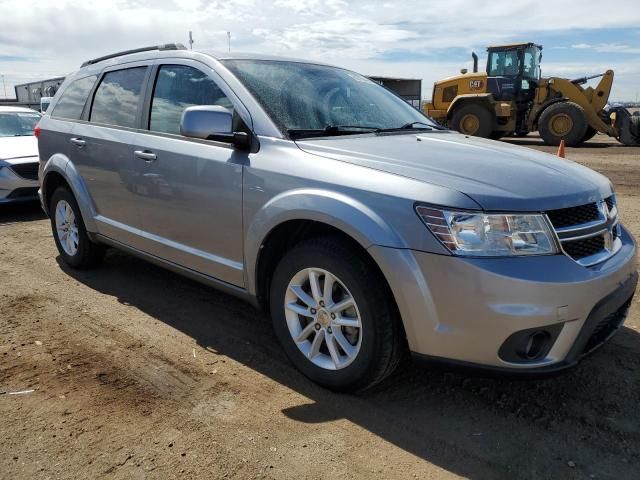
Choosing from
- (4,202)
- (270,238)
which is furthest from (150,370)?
(4,202)

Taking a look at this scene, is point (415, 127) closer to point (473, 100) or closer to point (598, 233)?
point (598, 233)

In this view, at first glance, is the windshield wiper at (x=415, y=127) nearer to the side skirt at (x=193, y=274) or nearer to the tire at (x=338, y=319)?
the tire at (x=338, y=319)

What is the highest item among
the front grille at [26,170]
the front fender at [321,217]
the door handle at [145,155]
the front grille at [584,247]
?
the door handle at [145,155]

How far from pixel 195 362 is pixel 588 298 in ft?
7.21

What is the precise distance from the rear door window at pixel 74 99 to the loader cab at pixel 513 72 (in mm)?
15193

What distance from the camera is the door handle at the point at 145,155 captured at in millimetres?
3743

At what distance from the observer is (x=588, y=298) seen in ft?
8.04

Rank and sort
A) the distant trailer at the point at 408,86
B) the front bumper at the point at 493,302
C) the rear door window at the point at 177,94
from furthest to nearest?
the distant trailer at the point at 408,86, the rear door window at the point at 177,94, the front bumper at the point at 493,302

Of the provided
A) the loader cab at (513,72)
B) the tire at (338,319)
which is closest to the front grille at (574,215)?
the tire at (338,319)

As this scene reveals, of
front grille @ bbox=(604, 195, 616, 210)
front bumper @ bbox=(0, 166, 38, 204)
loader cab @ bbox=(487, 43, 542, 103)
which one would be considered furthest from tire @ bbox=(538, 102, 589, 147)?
front grille @ bbox=(604, 195, 616, 210)

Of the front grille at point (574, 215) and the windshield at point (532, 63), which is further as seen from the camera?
the windshield at point (532, 63)

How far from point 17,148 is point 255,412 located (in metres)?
6.88

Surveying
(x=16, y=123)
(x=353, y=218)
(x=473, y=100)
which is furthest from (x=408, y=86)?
(x=353, y=218)

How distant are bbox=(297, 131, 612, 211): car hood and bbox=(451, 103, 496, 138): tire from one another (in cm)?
1499
